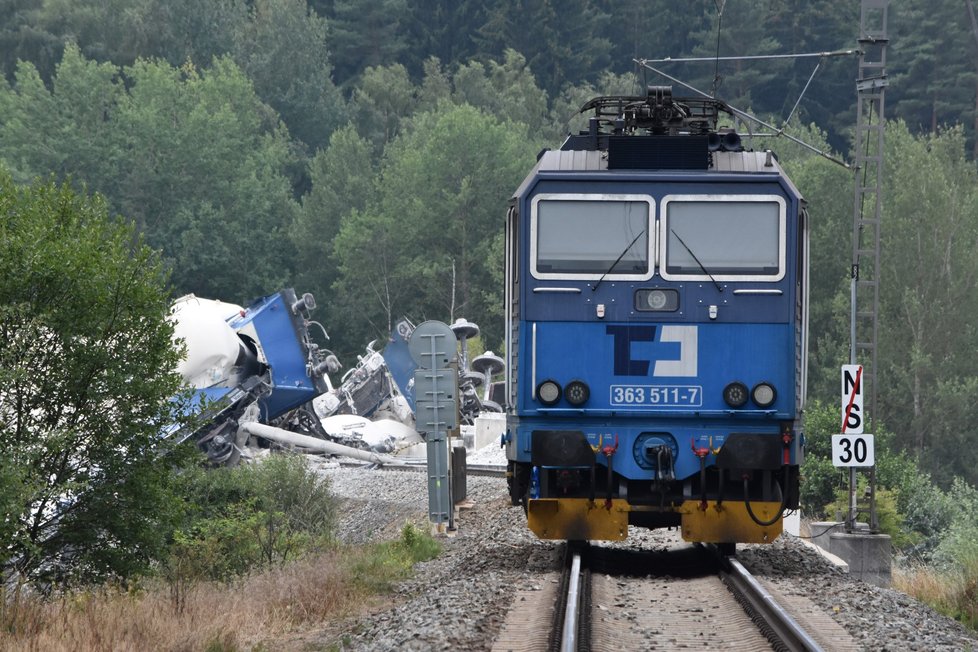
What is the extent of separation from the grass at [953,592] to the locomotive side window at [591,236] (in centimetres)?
473

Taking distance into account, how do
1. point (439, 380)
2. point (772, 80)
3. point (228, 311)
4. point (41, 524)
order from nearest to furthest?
point (41, 524) < point (439, 380) < point (228, 311) < point (772, 80)

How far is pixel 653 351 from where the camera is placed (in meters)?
13.1

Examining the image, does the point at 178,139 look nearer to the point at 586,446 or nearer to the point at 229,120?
the point at 229,120

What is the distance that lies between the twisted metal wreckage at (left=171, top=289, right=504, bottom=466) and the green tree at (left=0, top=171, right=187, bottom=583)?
689 inches

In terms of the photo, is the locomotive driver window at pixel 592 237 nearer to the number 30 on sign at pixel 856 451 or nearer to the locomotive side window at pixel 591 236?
the locomotive side window at pixel 591 236

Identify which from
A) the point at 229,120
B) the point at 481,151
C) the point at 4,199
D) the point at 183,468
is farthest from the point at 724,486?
the point at 229,120

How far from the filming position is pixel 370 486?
3247 cm

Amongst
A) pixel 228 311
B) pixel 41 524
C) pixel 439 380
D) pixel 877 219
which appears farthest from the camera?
pixel 228 311

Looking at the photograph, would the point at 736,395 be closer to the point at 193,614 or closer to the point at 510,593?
the point at 510,593

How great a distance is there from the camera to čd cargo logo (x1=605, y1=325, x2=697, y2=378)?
514 inches

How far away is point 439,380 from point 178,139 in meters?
64.7

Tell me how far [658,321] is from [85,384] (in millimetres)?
7247

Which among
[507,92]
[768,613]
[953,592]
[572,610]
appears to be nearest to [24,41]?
[507,92]

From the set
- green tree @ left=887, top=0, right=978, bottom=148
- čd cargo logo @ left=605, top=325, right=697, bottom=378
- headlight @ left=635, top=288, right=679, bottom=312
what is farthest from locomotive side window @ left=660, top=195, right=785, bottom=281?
green tree @ left=887, top=0, right=978, bottom=148
